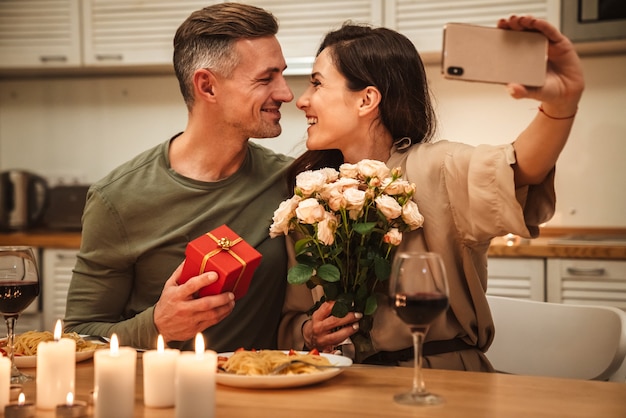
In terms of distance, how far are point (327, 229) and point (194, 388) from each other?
496 millimetres

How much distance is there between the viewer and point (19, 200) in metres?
4.02

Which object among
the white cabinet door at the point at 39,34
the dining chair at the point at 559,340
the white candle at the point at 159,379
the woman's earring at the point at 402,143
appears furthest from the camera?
the white cabinet door at the point at 39,34

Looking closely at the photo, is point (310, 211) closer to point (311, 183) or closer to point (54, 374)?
point (311, 183)

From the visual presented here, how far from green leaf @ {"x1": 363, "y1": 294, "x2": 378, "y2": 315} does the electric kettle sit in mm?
2946

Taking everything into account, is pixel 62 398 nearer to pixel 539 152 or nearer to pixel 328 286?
pixel 328 286

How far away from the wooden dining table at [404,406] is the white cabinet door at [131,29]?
2781 millimetres

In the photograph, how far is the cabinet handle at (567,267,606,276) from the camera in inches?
122

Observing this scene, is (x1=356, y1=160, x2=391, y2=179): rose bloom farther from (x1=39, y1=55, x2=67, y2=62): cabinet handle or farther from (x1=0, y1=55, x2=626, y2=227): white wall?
(x1=39, y1=55, x2=67, y2=62): cabinet handle

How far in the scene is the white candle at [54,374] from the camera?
3.84 feet

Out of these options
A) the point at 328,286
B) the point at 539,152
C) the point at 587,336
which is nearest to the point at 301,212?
the point at 328,286

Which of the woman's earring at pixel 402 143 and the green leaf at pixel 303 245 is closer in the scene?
the green leaf at pixel 303 245

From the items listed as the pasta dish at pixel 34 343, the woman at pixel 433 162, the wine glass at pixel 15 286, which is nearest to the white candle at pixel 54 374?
the wine glass at pixel 15 286

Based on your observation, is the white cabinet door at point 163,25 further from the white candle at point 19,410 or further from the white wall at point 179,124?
the white candle at point 19,410

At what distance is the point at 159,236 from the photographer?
200 cm
